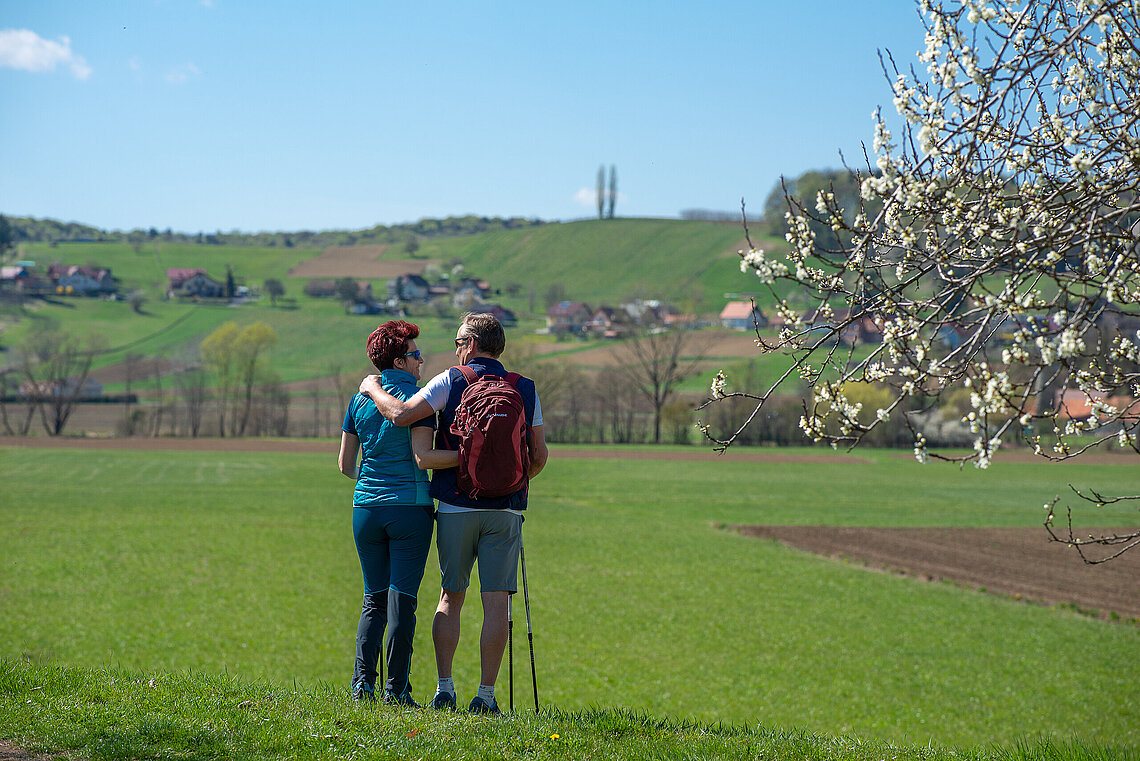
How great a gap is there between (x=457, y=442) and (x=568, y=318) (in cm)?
8625

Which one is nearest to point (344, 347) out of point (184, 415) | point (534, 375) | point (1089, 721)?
point (184, 415)

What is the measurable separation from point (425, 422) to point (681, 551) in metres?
19.5

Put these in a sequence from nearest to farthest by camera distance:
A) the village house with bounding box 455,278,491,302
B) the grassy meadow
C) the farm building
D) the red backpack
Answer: the red backpack
the grassy meadow
the farm building
the village house with bounding box 455,278,491,302

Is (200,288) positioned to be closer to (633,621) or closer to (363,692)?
(633,621)

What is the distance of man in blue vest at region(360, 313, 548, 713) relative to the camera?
17.4 feet

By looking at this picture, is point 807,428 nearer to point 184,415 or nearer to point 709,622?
point 709,622

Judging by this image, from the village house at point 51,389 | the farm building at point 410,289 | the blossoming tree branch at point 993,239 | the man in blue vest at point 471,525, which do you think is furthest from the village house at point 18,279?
the blossoming tree branch at point 993,239

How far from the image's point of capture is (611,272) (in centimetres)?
11981

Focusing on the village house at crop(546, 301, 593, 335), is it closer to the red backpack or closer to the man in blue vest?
the man in blue vest

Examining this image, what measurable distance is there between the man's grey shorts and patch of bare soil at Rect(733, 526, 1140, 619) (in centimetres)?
1743

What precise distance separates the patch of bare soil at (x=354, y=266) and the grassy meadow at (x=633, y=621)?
287ft

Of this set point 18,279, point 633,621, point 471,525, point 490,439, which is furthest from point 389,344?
point 18,279

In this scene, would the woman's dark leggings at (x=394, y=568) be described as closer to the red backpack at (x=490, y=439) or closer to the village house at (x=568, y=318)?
the red backpack at (x=490, y=439)

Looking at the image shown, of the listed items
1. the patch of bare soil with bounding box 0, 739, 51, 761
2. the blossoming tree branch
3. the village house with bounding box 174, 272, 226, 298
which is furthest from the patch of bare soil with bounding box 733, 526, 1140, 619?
the village house with bounding box 174, 272, 226, 298
